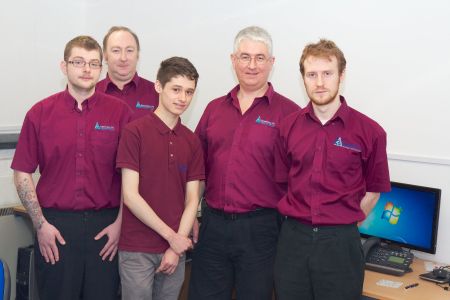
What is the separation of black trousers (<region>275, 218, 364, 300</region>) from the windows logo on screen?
0.65 metres

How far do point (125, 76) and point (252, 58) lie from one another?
818mm

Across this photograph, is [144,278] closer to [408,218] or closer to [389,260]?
[389,260]

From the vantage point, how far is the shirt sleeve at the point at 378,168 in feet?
7.57

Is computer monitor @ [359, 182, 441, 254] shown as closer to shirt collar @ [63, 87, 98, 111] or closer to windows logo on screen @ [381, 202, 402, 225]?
windows logo on screen @ [381, 202, 402, 225]

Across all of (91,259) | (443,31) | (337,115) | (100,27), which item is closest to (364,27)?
(443,31)

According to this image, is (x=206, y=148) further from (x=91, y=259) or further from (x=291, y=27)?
(x=291, y=27)

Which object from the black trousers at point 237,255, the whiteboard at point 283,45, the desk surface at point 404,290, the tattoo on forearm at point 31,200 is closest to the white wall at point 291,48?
the whiteboard at point 283,45

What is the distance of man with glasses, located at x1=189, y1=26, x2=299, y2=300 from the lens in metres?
2.53

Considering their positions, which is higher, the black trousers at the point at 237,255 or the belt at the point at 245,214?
the belt at the point at 245,214

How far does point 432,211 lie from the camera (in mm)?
2766

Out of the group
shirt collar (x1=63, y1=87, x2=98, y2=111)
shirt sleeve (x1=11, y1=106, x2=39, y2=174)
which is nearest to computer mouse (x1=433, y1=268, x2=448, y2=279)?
shirt collar (x1=63, y1=87, x2=98, y2=111)

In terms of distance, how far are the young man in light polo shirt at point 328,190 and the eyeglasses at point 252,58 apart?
29 cm

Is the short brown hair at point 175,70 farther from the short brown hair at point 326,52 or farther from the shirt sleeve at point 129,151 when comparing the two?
the short brown hair at point 326,52

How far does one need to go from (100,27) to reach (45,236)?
7.29 ft
